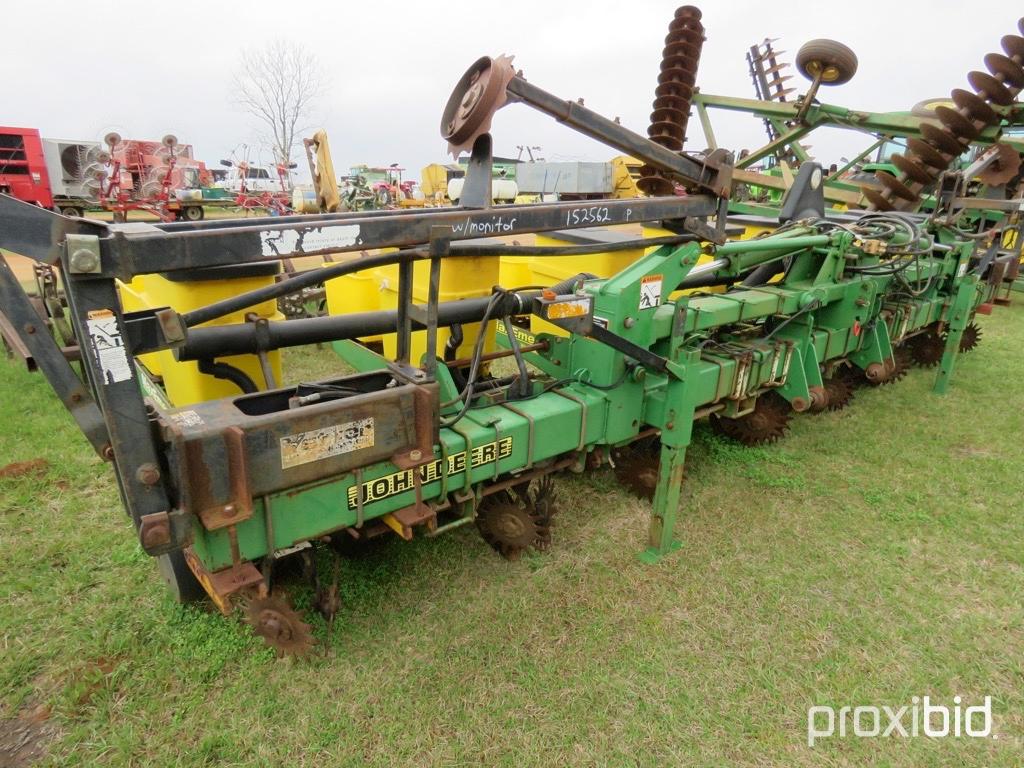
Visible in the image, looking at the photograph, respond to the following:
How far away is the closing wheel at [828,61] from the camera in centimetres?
613

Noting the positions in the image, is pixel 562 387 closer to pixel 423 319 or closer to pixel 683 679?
pixel 423 319

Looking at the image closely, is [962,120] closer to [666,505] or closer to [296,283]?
[666,505]

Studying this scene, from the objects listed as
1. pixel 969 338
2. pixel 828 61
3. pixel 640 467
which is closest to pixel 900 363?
pixel 969 338

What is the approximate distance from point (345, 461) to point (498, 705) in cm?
113

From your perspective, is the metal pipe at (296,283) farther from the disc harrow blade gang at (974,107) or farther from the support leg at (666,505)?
the disc harrow blade gang at (974,107)

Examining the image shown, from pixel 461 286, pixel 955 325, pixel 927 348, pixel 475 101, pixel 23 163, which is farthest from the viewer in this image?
pixel 23 163

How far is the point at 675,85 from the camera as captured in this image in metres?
6.56

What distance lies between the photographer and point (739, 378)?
12.9 feet

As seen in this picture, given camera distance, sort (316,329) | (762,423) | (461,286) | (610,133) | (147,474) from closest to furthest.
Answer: (147,474) → (610,133) → (316,329) → (461,286) → (762,423)

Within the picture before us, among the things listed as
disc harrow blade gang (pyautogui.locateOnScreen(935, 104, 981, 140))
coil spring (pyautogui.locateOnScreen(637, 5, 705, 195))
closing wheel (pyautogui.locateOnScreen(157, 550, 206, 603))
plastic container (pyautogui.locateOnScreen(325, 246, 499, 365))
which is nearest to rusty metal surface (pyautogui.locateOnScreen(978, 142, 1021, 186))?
disc harrow blade gang (pyautogui.locateOnScreen(935, 104, 981, 140))

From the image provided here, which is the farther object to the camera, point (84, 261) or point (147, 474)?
point (147, 474)

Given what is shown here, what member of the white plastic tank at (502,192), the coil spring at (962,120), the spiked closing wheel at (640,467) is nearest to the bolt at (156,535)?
the spiked closing wheel at (640,467)

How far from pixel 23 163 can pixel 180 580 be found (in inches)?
768

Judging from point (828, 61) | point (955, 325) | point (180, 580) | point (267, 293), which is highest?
point (828, 61)
